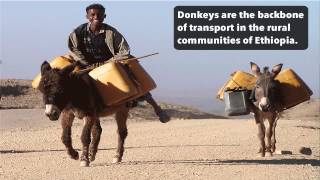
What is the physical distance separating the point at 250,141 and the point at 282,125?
251 inches

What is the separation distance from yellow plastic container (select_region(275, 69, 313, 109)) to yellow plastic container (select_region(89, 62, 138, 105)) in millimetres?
4441

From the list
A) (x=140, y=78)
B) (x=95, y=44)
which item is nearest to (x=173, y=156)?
(x=140, y=78)

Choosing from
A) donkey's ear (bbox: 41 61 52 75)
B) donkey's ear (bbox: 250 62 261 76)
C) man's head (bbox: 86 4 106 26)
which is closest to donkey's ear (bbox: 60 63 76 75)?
donkey's ear (bbox: 41 61 52 75)

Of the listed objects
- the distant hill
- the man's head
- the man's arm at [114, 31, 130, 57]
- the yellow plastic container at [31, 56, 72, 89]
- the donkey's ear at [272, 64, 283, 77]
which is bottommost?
the distant hill

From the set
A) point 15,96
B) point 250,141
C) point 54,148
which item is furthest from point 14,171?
point 15,96

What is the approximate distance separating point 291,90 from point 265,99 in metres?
1.32

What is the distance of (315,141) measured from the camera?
21.1 m

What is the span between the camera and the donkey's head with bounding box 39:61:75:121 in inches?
456

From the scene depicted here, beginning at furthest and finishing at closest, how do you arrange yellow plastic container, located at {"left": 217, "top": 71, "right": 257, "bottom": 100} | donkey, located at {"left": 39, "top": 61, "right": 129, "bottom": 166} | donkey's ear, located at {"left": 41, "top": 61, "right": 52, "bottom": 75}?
1. yellow plastic container, located at {"left": 217, "top": 71, "right": 257, "bottom": 100}
2. donkey's ear, located at {"left": 41, "top": 61, "right": 52, "bottom": 75}
3. donkey, located at {"left": 39, "top": 61, "right": 129, "bottom": 166}

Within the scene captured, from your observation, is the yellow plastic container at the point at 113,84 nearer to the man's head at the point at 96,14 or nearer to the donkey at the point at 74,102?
the donkey at the point at 74,102

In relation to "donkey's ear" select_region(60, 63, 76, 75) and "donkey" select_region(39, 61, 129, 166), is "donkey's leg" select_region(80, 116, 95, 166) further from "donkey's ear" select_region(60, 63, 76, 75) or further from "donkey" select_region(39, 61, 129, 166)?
"donkey's ear" select_region(60, 63, 76, 75)

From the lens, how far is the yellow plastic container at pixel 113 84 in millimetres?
12500

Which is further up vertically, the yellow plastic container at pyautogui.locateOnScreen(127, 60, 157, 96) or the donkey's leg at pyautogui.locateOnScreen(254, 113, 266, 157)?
the yellow plastic container at pyautogui.locateOnScreen(127, 60, 157, 96)

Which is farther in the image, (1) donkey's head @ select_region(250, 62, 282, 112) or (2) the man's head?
(1) donkey's head @ select_region(250, 62, 282, 112)
